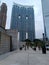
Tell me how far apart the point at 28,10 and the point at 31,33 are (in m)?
19.4

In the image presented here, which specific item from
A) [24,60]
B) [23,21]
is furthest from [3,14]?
[24,60]

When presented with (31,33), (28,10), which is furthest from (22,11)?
(31,33)

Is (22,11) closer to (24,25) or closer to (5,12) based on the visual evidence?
(24,25)

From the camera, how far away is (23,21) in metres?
111

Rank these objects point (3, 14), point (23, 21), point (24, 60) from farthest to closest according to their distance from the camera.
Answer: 1. point (23, 21)
2. point (3, 14)
3. point (24, 60)

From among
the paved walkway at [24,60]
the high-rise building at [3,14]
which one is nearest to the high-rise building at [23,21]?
the high-rise building at [3,14]

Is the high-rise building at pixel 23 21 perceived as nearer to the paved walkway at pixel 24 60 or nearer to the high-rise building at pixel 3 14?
the high-rise building at pixel 3 14

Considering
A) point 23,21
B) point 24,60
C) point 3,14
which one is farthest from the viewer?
point 23,21

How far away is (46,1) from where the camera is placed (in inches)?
3408

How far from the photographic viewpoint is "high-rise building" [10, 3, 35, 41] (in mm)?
109262

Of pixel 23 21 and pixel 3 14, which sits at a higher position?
pixel 3 14

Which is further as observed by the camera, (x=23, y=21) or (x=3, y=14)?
(x=23, y=21)

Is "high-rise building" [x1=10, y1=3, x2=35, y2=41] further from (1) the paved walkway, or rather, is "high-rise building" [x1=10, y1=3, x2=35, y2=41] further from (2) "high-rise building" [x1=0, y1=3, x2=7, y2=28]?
(1) the paved walkway

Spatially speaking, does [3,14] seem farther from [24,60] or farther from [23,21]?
[24,60]
